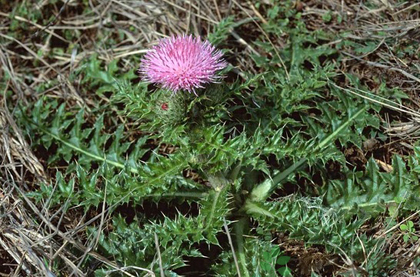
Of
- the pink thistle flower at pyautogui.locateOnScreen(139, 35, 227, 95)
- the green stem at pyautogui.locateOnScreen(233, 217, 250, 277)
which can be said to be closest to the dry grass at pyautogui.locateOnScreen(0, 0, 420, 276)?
the green stem at pyautogui.locateOnScreen(233, 217, 250, 277)

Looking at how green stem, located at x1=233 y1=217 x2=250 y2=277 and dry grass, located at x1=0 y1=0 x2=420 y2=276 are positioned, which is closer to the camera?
green stem, located at x1=233 y1=217 x2=250 y2=277

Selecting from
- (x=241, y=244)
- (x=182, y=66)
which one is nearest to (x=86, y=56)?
(x=182, y=66)

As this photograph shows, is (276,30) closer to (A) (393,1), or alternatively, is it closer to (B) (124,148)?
(A) (393,1)

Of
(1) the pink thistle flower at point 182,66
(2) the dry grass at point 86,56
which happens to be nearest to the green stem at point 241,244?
(2) the dry grass at point 86,56

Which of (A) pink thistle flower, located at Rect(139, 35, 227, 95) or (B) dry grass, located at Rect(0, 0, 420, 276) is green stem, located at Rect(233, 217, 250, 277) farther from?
(A) pink thistle flower, located at Rect(139, 35, 227, 95)

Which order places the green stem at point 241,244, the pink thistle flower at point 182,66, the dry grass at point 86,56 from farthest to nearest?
1. the dry grass at point 86,56
2. the green stem at point 241,244
3. the pink thistle flower at point 182,66

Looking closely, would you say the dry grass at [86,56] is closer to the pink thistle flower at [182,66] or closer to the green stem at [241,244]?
the green stem at [241,244]

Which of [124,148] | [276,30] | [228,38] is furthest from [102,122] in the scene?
[276,30]

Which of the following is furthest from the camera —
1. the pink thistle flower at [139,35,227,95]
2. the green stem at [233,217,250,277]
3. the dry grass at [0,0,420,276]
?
the dry grass at [0,0,420,276]
